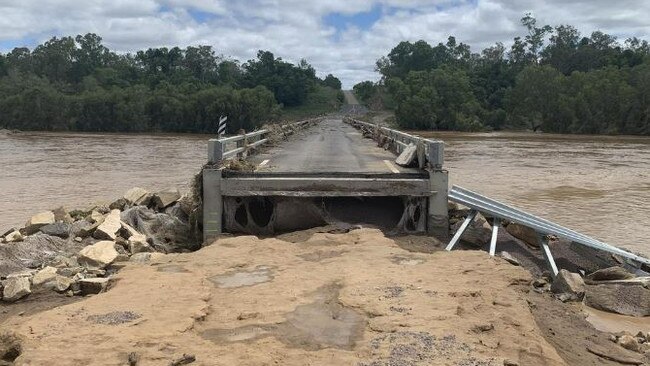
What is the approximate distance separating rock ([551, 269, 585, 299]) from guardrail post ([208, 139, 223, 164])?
5649 mm

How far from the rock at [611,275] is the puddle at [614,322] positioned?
1255 millimetres

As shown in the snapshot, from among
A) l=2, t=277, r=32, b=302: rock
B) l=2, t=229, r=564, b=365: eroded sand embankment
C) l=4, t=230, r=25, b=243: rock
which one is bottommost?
l=4, t=230, r=25, b=243: rock

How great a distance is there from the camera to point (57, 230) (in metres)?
10.4

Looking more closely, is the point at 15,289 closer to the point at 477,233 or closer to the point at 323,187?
the point at 323,187

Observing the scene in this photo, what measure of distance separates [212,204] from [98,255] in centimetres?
219

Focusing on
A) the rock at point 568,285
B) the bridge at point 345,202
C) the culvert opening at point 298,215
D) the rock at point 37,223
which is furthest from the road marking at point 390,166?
the rock at point 37,223

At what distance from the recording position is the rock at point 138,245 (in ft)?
30.2

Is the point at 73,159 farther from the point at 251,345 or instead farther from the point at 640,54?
the point at 640,54

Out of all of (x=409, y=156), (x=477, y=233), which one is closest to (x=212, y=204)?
(x=477, y=233)

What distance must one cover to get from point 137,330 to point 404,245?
463cm

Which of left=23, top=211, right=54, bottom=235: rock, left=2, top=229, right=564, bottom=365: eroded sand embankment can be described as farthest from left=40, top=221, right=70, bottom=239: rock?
left=2, top=229, right=564, bottom=365: eroded sand embankment

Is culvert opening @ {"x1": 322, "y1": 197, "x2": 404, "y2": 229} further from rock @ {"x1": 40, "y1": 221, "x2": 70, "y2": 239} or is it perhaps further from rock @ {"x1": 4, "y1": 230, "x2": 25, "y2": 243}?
rock @ {"x1": 4, "y1": 230, "x2": 25, "y2": 243}

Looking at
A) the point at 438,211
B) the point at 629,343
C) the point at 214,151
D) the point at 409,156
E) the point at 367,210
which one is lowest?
the point at 629,343

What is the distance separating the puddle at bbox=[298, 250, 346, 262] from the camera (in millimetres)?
8336
